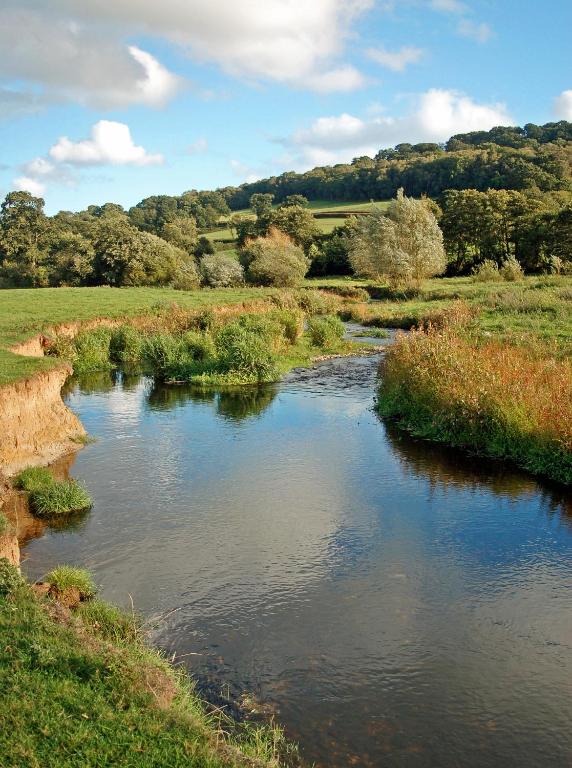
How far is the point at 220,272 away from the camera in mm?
67125

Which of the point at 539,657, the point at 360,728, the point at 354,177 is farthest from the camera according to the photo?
the point at 354,177

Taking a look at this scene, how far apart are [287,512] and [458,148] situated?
13398 cm

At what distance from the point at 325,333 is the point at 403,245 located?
24.9m

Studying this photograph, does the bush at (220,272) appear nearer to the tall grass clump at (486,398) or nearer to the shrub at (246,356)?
the shrub at (246,356)

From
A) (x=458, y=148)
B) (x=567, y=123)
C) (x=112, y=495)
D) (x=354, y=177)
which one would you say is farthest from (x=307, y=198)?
(x=112, y=495)

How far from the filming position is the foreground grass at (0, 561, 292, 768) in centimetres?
602

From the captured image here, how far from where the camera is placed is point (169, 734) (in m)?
6.39

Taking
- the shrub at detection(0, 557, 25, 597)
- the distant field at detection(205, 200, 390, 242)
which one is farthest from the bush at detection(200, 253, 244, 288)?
the shrub at detection(0, 557, 25, 597)

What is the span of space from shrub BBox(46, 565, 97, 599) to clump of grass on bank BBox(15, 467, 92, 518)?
3620 mm

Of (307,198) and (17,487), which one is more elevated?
(307,198)

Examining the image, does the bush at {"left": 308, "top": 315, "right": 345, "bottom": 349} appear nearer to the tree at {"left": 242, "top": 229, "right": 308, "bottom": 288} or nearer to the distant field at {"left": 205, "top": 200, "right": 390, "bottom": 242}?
the tree at {"left": 242, "top": 229, "right": 308, "bottom": 288}

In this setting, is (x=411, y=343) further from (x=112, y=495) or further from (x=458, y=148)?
(x=458, y=148)

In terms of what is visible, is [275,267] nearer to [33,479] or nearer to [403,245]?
[403,245]

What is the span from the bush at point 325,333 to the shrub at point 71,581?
1037 inches
